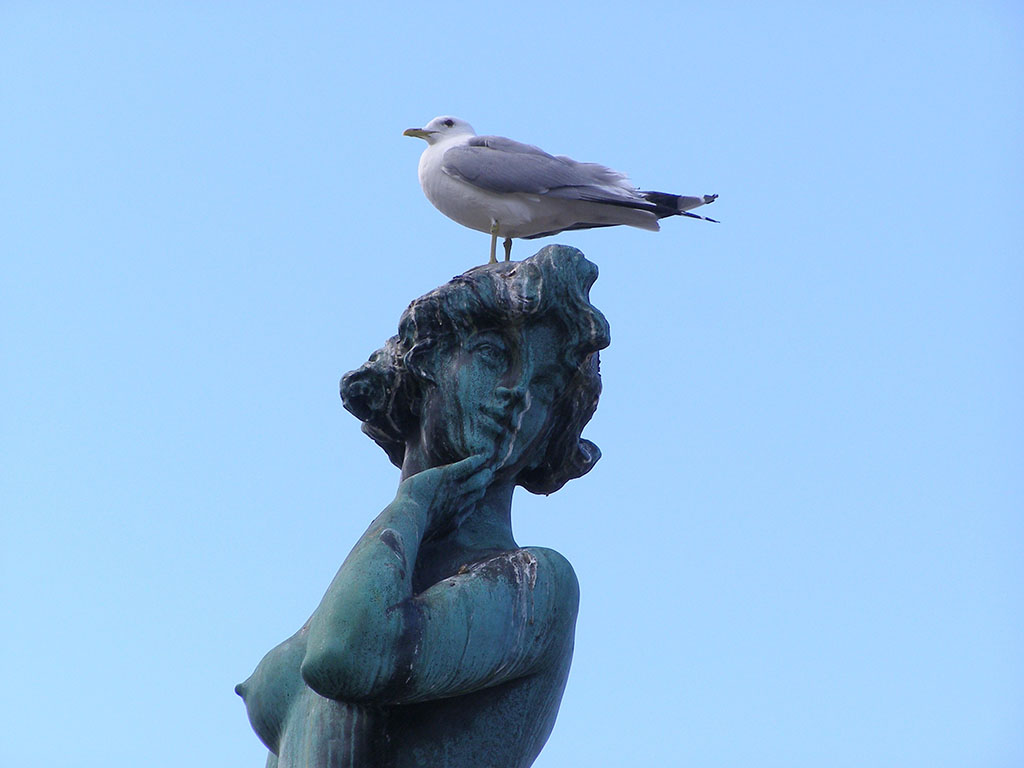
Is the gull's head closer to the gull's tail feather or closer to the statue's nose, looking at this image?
the gull's tail feather

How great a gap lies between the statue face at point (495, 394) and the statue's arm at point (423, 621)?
0.23 meters

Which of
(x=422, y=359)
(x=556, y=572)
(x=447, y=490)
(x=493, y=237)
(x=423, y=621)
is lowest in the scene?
(x=423, y=621)

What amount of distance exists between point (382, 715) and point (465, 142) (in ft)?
22.2

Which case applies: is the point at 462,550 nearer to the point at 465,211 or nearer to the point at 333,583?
the point at 333,583

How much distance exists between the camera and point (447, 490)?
14.3 feet

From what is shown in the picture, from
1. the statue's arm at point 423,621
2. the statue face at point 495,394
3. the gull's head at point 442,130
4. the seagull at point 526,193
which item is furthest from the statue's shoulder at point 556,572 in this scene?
the gull's head at point 442,130

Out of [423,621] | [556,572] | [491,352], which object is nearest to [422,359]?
[491,352]

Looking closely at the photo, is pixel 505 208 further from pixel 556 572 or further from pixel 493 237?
pixel 556 572

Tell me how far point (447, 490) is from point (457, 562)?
→ 21 centimetres

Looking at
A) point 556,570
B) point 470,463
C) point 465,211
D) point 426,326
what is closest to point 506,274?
point 426,326

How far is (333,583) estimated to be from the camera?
4.01 m

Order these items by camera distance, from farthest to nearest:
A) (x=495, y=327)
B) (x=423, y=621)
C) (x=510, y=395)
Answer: (x=495, y=327) → (x=510, y=395) → (x=423, y=621)

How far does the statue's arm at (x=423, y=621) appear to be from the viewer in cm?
387

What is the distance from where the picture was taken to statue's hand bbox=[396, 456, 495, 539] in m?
4.30
